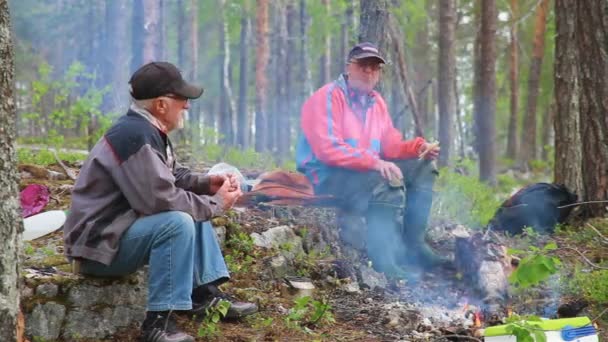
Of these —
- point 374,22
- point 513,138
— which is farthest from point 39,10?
point 374,22

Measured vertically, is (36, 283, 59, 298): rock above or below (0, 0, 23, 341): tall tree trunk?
below

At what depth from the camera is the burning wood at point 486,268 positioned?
5105mm

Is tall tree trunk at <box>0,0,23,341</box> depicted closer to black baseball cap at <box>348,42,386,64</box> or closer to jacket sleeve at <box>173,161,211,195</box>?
jacket sleeve at <box>173,161,211,195</box>

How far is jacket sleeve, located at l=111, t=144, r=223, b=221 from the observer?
3402mm

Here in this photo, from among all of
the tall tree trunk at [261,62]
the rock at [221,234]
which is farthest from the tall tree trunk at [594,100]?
the tall tree trunk at [261,62]

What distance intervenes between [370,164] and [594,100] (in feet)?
9.84

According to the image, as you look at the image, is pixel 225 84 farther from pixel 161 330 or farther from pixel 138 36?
pixel 161 330

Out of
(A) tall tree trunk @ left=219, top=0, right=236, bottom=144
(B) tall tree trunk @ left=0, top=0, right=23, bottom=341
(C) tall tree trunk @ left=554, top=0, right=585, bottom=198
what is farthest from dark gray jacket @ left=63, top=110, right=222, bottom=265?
(A) tall tree trunk @ left=219, top=0, right=236, bottom=144

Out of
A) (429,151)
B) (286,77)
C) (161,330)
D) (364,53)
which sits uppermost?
(286,77)

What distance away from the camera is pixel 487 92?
43.2 ft

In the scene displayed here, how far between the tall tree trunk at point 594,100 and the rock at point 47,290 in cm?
533

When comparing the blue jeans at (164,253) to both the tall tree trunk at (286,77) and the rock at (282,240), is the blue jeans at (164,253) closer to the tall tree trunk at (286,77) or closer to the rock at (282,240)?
the rock at (282,240)

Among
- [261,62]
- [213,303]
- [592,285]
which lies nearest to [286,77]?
[261,62]

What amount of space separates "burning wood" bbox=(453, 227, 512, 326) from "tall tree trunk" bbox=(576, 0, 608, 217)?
1670 mm
